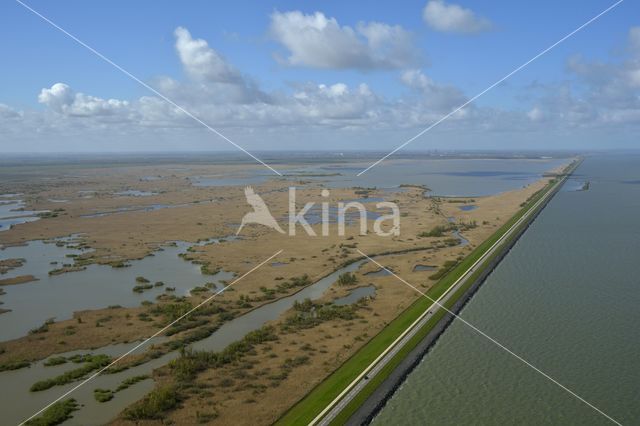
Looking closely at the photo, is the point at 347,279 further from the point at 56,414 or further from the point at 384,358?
the point at 56,414

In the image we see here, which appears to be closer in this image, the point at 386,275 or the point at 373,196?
the point at 386,275

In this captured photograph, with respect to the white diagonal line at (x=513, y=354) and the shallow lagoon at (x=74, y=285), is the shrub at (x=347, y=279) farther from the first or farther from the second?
the shallow lagoon at (x=74, y=285)

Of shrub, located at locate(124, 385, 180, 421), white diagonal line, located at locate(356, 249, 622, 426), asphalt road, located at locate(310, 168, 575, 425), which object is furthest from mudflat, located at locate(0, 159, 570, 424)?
asphalt road, located at locate(310, 168, 575, 425)

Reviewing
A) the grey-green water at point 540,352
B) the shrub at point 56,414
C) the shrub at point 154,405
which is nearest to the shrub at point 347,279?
the grey-green water at point 540,352

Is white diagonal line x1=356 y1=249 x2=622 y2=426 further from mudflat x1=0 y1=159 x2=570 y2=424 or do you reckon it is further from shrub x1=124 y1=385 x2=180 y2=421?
shrub x1=124 y1=385 x2=180 y2=421

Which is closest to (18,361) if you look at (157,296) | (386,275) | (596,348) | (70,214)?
(157,296)

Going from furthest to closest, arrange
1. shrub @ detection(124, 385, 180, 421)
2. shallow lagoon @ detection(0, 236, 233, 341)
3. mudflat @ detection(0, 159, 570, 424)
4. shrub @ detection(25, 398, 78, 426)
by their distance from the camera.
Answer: shallow lagoon @ detection(0, 236, 233, 341) → mudflat @ detection(0, 159, 570, 424) → shrub @ detection(124, 385, 180, 421) → shrub @ detection(25, 398, 78, 426)

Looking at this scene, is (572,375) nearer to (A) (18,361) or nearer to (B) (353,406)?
(B) (353,406)
